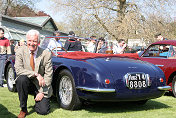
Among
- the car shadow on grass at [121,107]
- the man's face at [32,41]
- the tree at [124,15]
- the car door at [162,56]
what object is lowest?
the car shadow on grass at [121,107]

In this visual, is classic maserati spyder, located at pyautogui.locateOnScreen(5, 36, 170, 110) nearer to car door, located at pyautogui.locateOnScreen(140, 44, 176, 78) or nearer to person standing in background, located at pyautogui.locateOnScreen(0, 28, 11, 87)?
car door, located at pyautogui.locateOnScreen(140, 44, 176, 78)

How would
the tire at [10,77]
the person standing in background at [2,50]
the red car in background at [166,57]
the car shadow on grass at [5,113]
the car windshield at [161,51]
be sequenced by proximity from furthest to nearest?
the person standing in background at [2,50] → the car windshield at [161,51] → the tire at [10,77] → the red car in background at [166,57] → the car shadow on grass at [5,113]

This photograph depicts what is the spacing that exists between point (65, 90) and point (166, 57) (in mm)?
3346

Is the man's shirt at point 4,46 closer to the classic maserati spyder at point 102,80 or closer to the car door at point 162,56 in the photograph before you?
the classic maserati spyder at point 102,80

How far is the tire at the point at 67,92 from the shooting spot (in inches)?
186

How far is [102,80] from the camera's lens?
4.38 metres

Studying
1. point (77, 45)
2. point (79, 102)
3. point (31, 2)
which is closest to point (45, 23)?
point (31, 2)

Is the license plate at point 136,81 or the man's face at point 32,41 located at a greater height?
the man's face at point 32,41

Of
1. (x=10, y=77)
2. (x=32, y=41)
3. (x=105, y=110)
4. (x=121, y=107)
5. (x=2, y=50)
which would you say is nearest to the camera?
(x=32, y=41)

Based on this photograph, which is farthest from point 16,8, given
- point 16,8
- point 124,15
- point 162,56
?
point 162,56

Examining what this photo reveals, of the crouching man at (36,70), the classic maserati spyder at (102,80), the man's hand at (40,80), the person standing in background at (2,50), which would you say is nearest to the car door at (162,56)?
the classic maserati spyder at (102,80)

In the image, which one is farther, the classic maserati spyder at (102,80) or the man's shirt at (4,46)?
the man's shirt at (4,46)

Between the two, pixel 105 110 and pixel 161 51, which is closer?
pixel 105 110

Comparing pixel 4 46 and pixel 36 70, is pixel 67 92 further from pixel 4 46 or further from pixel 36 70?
pixel 4 46
